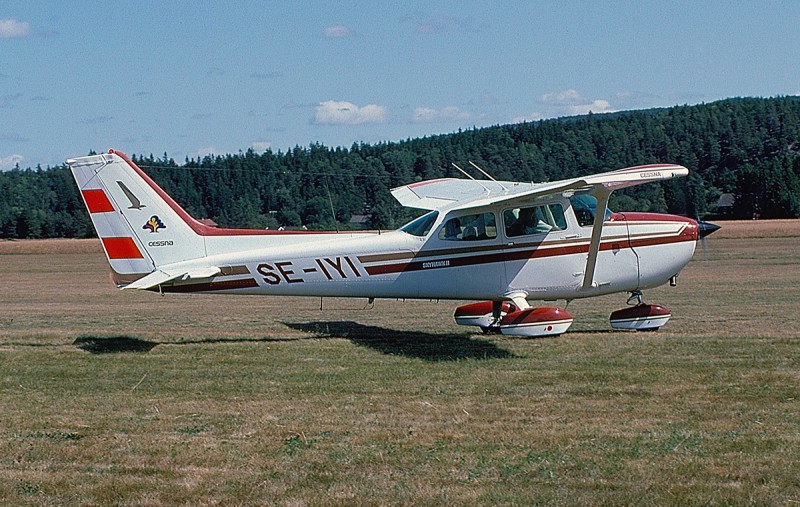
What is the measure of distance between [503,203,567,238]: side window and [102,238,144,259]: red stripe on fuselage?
17.5 feet

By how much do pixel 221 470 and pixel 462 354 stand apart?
6.19m

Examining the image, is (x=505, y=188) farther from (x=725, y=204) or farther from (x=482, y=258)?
(x=725, y=204)

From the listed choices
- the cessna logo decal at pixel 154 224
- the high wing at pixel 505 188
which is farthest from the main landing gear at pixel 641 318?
the cessna logo decal at pixel 154 224

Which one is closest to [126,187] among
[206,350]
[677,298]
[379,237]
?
[206,350]

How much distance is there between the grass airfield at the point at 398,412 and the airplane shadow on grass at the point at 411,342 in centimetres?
6

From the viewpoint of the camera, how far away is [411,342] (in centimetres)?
1414

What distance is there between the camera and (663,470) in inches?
269

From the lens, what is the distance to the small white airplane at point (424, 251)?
1336 centimetres

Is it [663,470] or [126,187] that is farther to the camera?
[126,187]

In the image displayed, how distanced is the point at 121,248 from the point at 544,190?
5.97 m

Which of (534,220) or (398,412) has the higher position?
(534,220)

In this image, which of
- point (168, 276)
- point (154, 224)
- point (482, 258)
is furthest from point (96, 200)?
point (482, 258)

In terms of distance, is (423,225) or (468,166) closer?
(423,225)

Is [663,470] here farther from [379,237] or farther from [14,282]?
[14,282]
